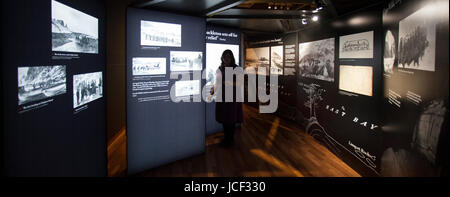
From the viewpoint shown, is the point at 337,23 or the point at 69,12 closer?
the point at 69,12

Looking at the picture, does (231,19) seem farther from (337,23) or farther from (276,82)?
(276,82)

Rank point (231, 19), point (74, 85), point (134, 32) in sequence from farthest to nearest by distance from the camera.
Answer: point (231, 19) < point (134, 32) < point (74, 85)

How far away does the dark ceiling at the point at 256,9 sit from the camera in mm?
3779

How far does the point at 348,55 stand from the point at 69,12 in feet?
13.2

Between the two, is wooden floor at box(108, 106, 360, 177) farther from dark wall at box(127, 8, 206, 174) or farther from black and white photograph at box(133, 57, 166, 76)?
black and white photograph at box(133, 57, 166, 76)

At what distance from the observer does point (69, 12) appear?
2240mm

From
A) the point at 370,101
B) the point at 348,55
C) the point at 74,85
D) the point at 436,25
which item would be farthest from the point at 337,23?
the point at 74,85

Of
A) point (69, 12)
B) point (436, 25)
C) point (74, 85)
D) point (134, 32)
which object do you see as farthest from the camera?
point (134, 32)

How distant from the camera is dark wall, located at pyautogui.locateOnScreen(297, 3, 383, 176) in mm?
3642

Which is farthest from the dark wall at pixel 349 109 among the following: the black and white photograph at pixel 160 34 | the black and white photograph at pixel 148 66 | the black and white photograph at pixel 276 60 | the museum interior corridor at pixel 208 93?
the black and white photograph at pixel 148 66

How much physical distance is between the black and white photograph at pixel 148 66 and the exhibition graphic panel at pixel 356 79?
9.79 feet

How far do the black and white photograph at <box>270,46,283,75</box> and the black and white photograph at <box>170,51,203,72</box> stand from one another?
4050mm

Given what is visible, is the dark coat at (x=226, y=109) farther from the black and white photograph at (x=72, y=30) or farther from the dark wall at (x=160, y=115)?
the black and white photograph at (x=72, y=30)

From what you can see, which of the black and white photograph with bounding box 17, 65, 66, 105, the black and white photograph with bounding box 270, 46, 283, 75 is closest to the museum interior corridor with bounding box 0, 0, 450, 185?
the black and white photograph with bounding box 17, 65, 66, 105
